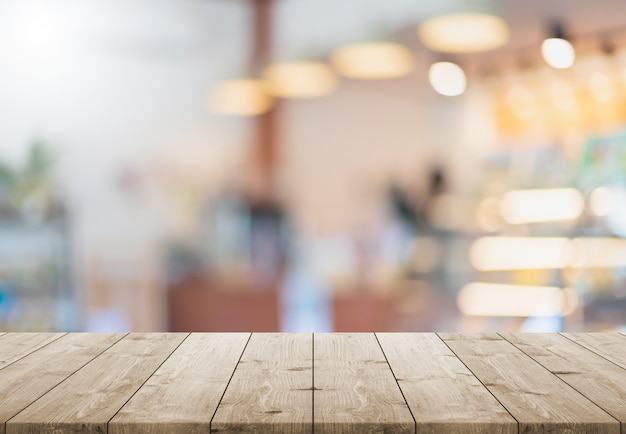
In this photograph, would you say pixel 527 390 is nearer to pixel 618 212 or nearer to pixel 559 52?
pixel 559 52

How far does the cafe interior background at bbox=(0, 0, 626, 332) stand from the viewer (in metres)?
6.07

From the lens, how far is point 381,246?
22.0ft

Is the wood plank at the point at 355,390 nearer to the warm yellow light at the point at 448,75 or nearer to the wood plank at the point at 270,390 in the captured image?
the wood plank at the point at 270,390

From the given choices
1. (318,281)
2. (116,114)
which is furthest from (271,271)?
(116,114)

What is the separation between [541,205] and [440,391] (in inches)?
191

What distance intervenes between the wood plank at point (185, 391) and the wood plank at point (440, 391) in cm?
32

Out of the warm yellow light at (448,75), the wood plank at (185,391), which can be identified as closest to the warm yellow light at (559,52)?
the warm yellow light at (448,75)

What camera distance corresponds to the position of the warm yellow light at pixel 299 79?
617 centimetres

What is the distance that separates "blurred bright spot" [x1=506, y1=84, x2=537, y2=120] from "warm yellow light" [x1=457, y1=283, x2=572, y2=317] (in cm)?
128

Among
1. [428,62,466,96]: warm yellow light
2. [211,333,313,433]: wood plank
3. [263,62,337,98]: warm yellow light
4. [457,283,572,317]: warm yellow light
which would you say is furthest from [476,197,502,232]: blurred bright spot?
[211,333,313,433]: wood plank

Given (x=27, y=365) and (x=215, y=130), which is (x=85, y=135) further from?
(x=27, y=365)

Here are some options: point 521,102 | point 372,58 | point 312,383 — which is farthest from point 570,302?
point 312,383

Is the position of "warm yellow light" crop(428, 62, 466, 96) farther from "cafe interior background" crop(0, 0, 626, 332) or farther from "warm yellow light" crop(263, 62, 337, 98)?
"warm yellow light" crop(263, 62, 337, 98)

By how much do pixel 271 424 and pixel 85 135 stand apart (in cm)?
637
